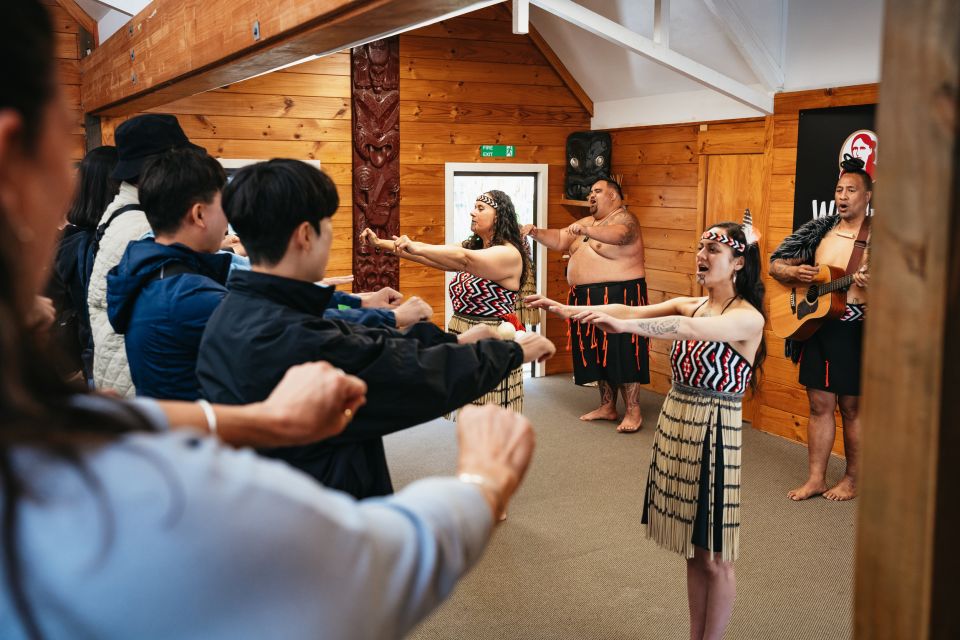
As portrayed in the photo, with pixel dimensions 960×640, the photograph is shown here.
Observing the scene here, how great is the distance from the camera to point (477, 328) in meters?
2.06

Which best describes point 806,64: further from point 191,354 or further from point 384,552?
point 384,552

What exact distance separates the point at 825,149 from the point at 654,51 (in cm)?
117

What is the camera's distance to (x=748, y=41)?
5.32m

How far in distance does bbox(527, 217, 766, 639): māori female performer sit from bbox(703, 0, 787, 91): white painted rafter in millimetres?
2604

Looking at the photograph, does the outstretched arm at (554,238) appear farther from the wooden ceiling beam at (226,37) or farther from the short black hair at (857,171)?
the wooden ceiling beam at (226,37)

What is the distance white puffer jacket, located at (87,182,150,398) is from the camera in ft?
8.73

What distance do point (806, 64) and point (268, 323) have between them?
4.50m

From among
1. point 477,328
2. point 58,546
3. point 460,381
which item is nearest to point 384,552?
point 58,546

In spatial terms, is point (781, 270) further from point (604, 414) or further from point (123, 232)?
point (123, 232)

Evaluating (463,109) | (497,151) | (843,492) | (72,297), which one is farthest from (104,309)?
(497,151)

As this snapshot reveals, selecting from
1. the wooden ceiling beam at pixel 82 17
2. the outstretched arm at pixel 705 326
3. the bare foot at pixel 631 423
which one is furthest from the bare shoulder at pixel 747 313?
the wooden ceiling beam at pixel 82 17

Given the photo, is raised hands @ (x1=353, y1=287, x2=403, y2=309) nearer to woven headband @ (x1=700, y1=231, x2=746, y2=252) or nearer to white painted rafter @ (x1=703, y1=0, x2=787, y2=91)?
woven headband @ (x1=700, y1=231, x2=746, y2=252)

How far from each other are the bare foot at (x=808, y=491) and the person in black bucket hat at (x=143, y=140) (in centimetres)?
357

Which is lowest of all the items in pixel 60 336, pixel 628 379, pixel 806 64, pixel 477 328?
pixel 628 379
